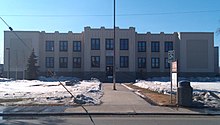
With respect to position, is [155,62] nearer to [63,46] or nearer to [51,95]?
[63,46]

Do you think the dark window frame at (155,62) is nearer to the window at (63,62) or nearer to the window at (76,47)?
the window at (76,47)

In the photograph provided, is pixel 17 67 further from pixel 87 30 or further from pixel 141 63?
pixel 141 63

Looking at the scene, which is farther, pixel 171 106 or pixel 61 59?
pixel 61 59

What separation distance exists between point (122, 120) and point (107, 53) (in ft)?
199

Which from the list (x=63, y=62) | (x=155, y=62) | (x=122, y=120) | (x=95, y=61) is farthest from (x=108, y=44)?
(x=122, y=120)

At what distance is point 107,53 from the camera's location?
7350 centimetres

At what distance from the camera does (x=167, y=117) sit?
1413cm

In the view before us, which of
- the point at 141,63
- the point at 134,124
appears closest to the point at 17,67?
the point at 141,63

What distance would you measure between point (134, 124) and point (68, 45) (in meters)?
65.3

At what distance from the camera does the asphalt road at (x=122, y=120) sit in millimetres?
12180

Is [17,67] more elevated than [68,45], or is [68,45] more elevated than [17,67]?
[68,45]

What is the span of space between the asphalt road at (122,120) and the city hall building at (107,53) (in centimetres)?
5871

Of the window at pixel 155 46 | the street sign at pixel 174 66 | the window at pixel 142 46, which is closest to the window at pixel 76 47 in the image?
the window at pixel 142 46

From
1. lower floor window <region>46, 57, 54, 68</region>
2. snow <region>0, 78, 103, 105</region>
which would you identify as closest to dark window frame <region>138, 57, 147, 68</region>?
lower floor window <region>46, 57, 54, 68</region>
